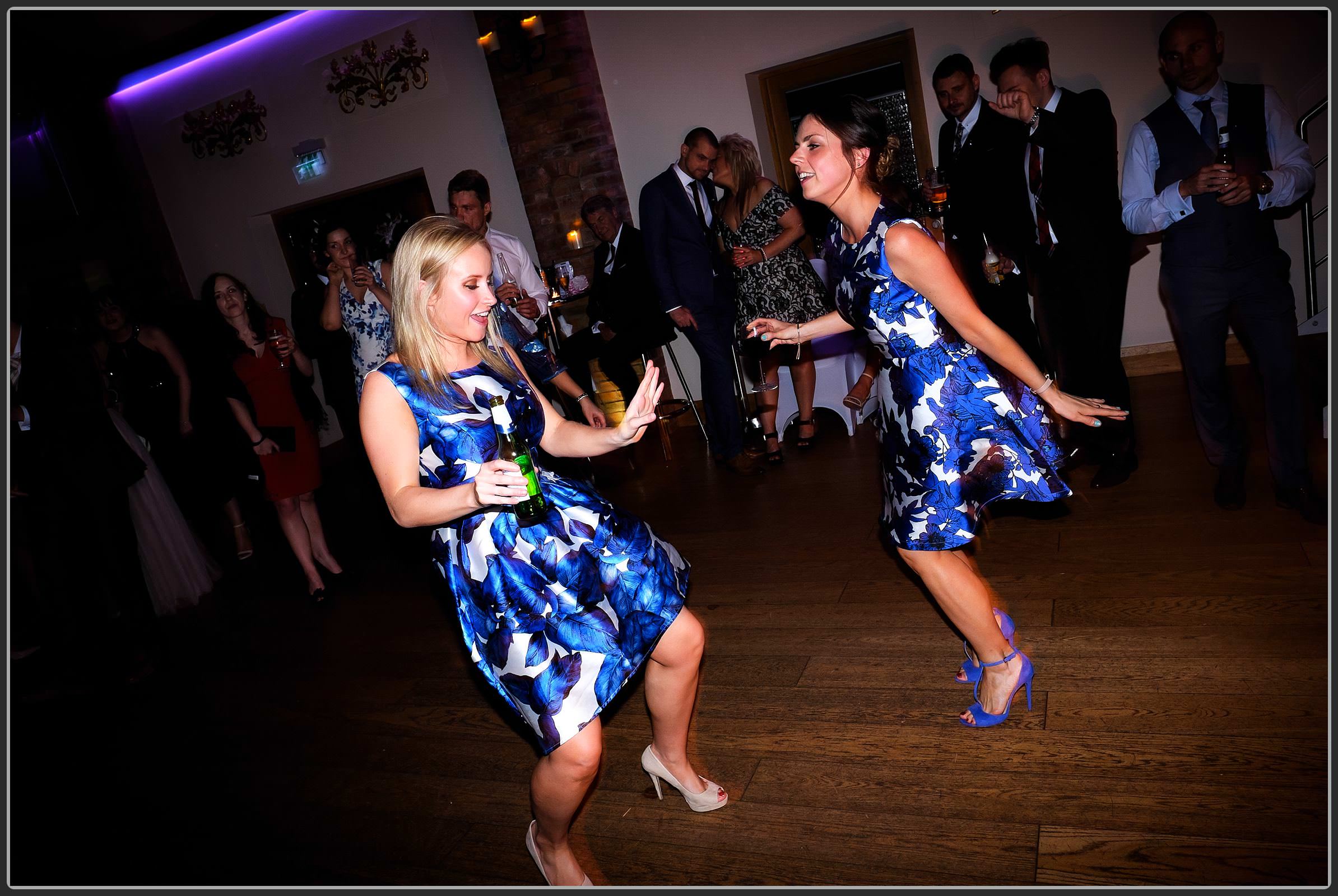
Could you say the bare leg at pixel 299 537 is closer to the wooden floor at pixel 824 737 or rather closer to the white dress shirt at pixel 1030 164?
the wooden floor at pixel 824 737

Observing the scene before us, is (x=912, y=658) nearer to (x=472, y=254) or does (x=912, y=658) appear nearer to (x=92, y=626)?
(x=472, y=254)

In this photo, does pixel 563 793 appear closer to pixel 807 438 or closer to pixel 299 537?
pixel 299 537

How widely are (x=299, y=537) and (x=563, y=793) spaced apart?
3.05m

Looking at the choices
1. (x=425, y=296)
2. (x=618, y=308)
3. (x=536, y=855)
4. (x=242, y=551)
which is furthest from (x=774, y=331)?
(x=242, y=551)

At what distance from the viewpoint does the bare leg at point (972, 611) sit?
81.1 inches

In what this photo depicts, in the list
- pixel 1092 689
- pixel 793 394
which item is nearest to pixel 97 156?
pixel 793 394

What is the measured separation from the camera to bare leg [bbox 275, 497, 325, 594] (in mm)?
4180

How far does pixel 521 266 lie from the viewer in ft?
14.2

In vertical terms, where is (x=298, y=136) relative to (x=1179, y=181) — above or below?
above

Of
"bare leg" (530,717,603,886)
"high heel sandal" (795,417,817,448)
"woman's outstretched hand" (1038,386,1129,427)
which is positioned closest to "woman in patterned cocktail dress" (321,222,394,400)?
"bare leg" (530,717,603,886)

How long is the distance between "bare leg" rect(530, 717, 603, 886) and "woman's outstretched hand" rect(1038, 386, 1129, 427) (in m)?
1.28

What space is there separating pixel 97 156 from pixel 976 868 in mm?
8611

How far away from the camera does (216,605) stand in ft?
15.0

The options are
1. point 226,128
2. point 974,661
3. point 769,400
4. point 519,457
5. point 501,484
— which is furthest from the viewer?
point 226,128
